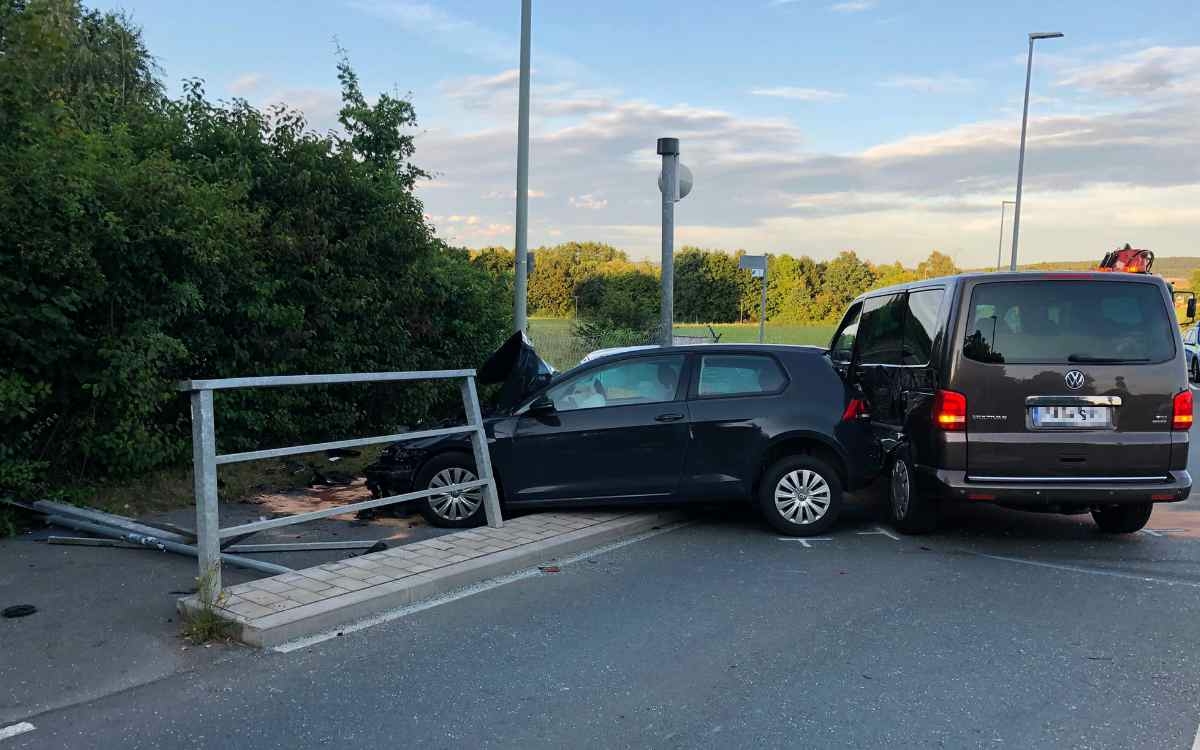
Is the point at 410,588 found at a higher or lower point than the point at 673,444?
lower

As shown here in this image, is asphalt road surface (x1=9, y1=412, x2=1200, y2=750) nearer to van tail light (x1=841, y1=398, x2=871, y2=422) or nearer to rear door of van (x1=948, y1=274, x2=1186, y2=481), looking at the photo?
rear door of van (x1=948, y1=274, x2=1186, y2=481)

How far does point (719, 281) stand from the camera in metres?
61.8

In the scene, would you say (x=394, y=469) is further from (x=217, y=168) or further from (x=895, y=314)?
(x=895, y=314)

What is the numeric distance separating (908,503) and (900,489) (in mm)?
196

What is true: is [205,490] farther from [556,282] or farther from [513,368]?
[556,282]

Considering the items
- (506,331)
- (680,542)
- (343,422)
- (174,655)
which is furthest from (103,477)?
(506,331)

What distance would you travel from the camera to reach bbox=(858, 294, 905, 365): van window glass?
7.78 meters

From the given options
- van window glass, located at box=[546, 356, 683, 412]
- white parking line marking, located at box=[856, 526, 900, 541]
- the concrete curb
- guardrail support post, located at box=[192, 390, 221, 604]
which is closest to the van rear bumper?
white parking line marking, located at box=[856, 526, 900, 541]

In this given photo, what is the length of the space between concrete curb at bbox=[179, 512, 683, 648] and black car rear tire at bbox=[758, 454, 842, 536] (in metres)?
1.05

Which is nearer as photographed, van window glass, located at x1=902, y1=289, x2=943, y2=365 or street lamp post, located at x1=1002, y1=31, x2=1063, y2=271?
van window glass, located at x1=902, y1=289, x2=943, y2=365

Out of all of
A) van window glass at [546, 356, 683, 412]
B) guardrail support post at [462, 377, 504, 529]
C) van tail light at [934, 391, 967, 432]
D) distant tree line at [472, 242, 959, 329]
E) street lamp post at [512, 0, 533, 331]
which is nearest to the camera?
van tail light at [934, 391, 967, 432]

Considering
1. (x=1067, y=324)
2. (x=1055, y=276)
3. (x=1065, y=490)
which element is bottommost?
(x=1065, y=490)

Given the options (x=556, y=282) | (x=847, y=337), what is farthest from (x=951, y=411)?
(x=556, y=282)

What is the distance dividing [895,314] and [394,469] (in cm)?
433
